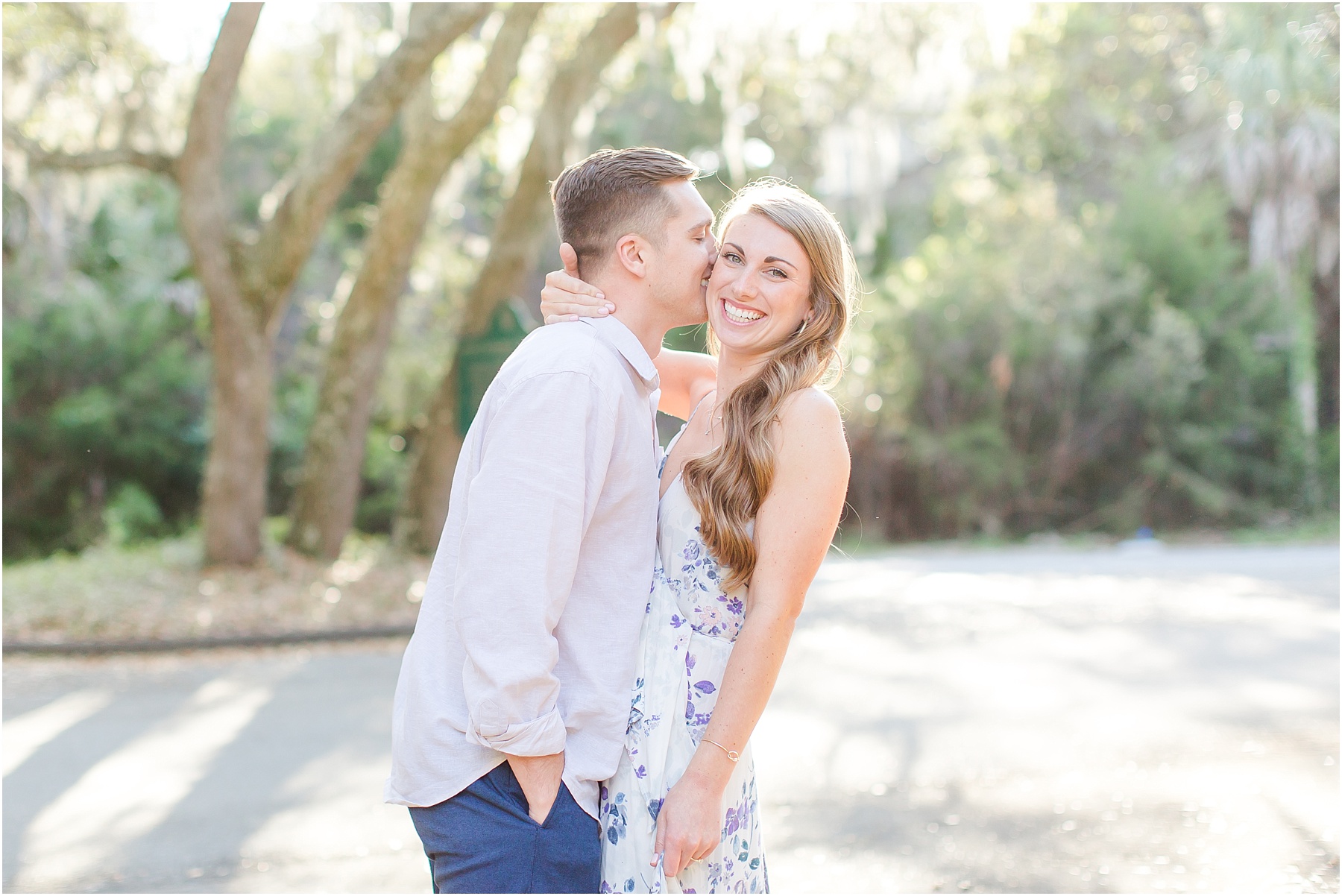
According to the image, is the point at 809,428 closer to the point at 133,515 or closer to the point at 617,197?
the point at 617,197

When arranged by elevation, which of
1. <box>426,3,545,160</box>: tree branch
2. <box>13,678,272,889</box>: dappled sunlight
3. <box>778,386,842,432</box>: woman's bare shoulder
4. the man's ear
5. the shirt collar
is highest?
<box>426,3,545,160</box>: tree branch

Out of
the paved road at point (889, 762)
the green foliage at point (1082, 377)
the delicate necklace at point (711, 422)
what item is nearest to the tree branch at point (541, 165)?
the paved road at point (889, 762)

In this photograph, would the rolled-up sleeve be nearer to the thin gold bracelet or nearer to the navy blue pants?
the navy blue pants

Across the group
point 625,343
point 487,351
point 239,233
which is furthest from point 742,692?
point 239,233

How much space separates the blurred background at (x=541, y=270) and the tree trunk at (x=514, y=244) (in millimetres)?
33

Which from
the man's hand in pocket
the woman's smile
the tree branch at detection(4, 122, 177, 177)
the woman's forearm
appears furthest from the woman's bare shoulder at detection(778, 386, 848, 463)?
the tree branch at detection(4, 122, 177, 177)

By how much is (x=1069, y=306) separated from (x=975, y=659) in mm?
9684

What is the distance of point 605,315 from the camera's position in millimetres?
2043

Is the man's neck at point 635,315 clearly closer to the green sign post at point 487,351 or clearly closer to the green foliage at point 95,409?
the green sign post at point 487,351

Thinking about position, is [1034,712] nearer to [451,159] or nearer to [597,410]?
[597,410]

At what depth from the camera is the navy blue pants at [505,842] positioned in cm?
182

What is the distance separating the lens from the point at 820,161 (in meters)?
20.2

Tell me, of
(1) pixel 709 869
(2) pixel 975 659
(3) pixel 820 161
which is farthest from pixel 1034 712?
(3) pixel 820 161

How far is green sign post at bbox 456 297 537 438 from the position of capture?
1051cm
